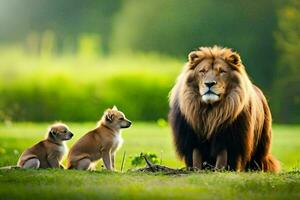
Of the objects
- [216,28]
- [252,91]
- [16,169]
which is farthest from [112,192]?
[216,28]

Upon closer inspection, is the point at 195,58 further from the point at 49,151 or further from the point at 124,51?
the point at 124,51

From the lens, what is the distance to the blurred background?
12961 millimetres

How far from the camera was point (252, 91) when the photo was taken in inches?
263

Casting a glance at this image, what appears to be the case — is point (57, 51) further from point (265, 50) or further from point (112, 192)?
point (112, 192)

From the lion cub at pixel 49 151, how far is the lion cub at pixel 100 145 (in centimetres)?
11

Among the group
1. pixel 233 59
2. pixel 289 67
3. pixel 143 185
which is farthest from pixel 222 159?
pixel 289 67

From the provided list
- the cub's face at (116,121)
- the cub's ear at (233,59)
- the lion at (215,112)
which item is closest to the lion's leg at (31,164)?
the cub's face at (116,121)

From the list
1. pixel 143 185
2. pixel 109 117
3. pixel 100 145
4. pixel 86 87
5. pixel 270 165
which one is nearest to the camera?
pixel 143 185

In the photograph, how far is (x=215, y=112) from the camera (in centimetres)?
643

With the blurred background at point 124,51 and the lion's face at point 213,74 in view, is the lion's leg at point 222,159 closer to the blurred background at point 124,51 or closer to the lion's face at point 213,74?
the lion's face at point 213,74

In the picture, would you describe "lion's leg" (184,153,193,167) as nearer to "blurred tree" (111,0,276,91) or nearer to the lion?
the lion

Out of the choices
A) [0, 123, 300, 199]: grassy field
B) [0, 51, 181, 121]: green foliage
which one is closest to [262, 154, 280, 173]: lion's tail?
[0, 123, 300, 199]: grassy field

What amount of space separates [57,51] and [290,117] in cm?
341

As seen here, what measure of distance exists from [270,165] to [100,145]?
56.1 inches
